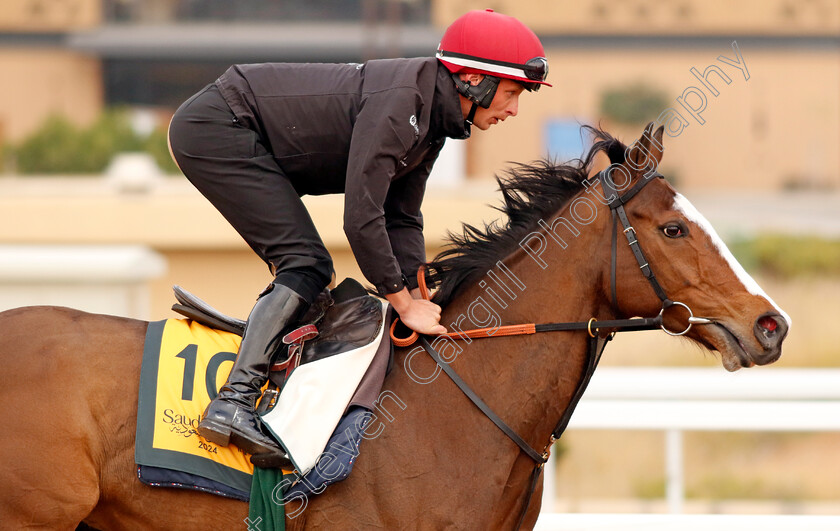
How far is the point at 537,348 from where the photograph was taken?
304 cm

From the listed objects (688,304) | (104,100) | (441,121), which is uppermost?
(441,121)

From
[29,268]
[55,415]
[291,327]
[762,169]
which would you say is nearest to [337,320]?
[291,327]

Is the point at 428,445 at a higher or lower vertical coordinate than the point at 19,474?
higher

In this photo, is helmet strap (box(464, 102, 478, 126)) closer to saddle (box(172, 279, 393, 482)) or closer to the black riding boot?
saddle (box(172, 279, 393, 482))

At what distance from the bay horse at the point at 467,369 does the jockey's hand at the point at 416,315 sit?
Answer: 0.10 metres

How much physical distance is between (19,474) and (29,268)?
8.35ft

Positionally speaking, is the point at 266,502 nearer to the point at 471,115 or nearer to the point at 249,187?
the point at 249,187

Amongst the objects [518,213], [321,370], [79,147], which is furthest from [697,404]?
[79,147]

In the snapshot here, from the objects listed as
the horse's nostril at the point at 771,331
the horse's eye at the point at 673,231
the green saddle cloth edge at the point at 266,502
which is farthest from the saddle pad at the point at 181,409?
the horse's nostril at the point at 771,331

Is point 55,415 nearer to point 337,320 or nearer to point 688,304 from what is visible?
point 337,320

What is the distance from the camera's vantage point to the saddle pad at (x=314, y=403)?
2834 mm

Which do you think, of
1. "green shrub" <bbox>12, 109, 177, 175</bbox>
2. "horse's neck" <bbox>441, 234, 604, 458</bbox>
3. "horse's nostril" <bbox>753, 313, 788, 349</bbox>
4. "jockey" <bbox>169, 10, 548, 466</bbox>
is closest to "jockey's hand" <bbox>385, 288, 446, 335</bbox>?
"jockey" <bbox>169, 10, 548, 466</bbox>

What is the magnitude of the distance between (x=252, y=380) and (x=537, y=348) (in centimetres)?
92

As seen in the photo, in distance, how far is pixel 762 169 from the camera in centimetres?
3344
